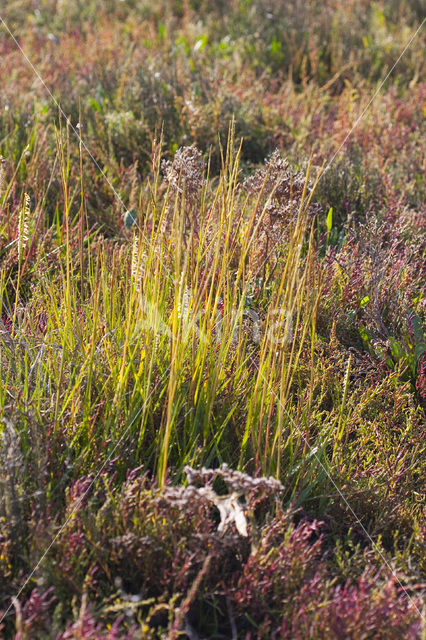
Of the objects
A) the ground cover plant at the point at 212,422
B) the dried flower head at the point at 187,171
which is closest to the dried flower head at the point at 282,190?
the ground cover plant at the point at 212,422

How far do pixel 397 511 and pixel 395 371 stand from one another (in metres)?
0.71

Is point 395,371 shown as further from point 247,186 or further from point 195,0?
point 195,0

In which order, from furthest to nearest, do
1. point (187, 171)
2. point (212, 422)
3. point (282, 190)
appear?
point (282, 190), point (187, 171), point (212, 422)

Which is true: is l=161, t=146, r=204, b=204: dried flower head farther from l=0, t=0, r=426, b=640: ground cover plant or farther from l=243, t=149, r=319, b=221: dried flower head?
l=243, t=149, r=319, b=221: dried flower head

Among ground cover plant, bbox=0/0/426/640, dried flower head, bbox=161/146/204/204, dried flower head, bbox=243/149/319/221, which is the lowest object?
ground cover plant, bbox=0/0/426/640

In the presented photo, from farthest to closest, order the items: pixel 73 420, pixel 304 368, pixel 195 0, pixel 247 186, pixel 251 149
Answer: pixel 195 0 → pixel 251 149 → pixel 247 186 → pixel 304 368 → pixel 73 420

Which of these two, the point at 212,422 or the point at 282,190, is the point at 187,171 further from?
the point at 212,422

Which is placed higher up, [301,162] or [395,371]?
[301,162]

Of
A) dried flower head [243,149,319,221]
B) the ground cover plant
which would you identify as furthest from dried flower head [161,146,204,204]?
dried flower head [243,149,319,221]

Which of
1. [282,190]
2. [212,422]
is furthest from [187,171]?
[212,422]

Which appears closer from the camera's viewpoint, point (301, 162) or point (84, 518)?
point (84, 518)

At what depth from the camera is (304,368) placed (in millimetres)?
2430

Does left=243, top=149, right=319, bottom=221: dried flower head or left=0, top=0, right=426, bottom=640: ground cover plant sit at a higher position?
left=243, top=149, right=319, bottom=221: dried flower head

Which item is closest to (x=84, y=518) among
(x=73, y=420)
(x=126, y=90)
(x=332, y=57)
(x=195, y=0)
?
(x=73, y=420)
